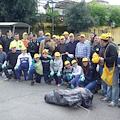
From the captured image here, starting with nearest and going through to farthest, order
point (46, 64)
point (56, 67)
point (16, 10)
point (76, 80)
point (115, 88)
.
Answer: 1. point (115, 88)
2. point (76, 80)
3. point (56, 67)
4. point (46, 64)
5. point (16, 10)

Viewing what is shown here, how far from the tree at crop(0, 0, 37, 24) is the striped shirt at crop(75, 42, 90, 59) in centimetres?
1973

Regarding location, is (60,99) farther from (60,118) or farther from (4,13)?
(4,13)

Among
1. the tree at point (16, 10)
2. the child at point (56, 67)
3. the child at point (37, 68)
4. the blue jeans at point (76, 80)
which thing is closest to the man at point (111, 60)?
the blue jeans at point (76, 80)

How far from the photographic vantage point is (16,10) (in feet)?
84.0

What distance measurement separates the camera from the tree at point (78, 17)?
28.6 m

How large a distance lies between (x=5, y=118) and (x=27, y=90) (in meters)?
2.52

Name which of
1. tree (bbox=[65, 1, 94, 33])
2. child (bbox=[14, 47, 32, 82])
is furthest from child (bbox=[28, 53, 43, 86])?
tree (bbox=[65, 1, 94, 33])

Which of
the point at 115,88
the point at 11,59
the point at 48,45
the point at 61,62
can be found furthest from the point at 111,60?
the point at 11,59

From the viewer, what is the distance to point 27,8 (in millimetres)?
26250

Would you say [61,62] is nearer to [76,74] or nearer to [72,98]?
[76,74]

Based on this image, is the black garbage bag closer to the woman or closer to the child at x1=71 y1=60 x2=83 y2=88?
the woman

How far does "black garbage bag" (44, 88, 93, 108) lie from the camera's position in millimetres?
4889

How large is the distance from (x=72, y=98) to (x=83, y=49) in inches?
121

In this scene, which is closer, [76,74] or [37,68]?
[76,74]
